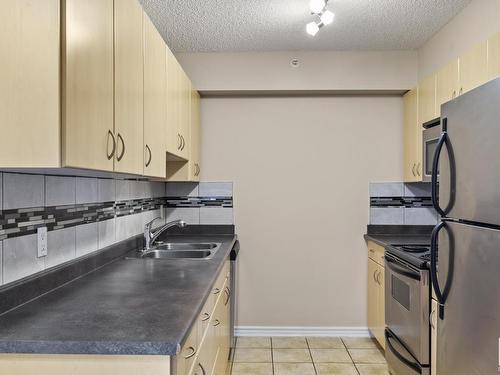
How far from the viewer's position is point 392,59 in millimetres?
3289

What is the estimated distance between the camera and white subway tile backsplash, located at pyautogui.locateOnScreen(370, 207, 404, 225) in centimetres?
347

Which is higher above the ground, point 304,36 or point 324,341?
point 304,36

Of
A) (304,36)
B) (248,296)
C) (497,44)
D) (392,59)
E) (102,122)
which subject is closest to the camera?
(102,122)

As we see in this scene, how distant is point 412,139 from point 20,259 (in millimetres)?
2869

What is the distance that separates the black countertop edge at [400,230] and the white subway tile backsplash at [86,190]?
236 centimetres

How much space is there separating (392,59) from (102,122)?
2.73 meters

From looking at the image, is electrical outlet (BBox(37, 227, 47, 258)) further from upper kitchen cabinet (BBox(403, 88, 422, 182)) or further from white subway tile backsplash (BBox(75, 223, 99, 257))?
upper kitchen cabinet (BBox(403, 88, 422, 182))

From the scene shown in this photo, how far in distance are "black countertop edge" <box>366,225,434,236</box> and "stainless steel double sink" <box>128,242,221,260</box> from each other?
1.44 meters

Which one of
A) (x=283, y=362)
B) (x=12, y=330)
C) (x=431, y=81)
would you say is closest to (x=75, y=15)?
(x=12, y=330)

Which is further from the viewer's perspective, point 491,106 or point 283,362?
point 283,362

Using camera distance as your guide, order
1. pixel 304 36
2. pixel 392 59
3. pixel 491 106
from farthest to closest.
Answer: pixel 392 59, pixel 304 36, pixel 491 106

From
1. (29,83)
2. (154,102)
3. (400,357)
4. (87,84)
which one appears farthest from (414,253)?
(29,83)

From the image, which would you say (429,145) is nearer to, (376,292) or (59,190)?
(376,292)

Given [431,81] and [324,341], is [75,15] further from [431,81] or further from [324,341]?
[324,341]
